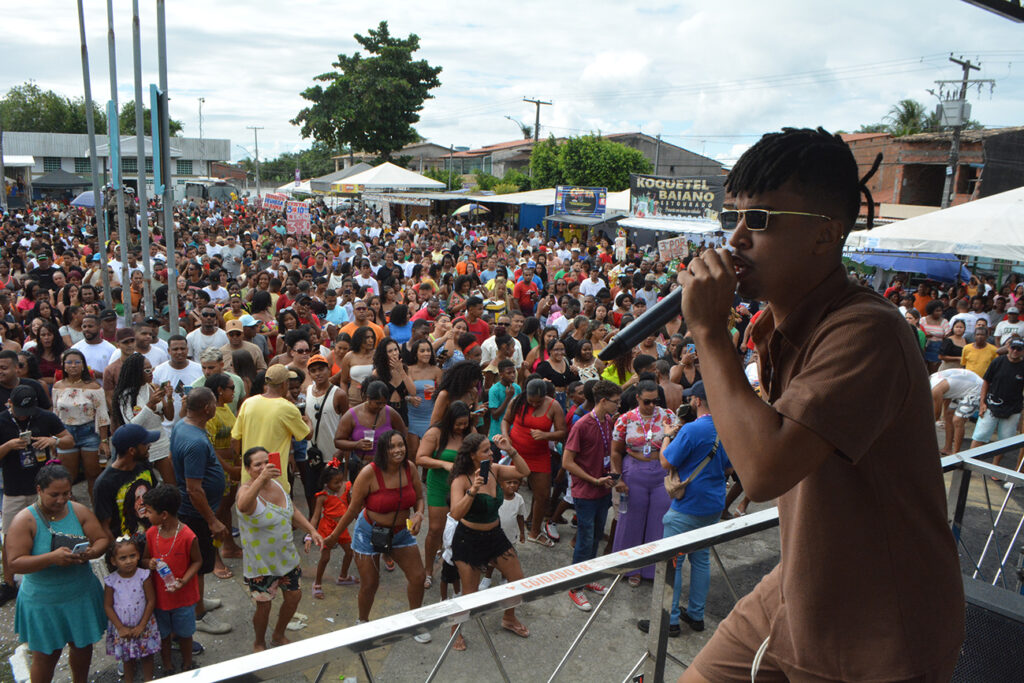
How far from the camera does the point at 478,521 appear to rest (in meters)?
5.00

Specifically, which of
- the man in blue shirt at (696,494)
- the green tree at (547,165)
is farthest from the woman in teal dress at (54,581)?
the green tree at (547,165)

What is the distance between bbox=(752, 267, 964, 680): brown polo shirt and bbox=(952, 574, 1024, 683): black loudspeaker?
1129 millimetres

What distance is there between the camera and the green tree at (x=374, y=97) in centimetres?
4956

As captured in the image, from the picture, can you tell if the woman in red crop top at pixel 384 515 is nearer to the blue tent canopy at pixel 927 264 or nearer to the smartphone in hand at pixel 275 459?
the smartphone in hand at pixel 275 459

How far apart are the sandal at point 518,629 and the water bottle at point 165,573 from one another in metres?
2.21

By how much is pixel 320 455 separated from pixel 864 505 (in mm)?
5458

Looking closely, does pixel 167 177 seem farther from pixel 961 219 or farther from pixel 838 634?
pixel 961 219

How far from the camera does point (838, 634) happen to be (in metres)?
1.37

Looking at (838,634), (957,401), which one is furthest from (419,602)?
(957,401)

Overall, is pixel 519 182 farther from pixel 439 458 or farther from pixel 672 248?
pixel 439 458

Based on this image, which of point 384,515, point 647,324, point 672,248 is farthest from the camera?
point 672,248

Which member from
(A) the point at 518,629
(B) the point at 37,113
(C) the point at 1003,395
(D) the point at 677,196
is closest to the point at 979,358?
(C) the point at 1003,395

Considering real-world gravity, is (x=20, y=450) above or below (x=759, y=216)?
below

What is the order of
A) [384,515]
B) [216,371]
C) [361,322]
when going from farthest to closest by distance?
[361,322] < [216,371] < [384,515]
